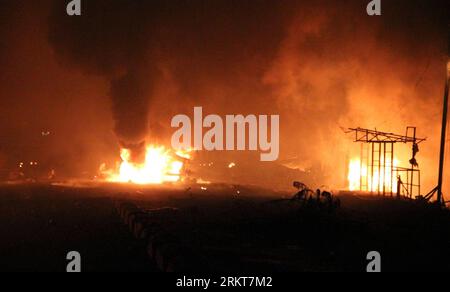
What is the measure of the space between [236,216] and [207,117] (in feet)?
129

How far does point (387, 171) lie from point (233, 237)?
2624 cm

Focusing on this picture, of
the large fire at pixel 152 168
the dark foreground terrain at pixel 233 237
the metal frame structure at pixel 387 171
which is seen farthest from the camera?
the large fire at pixel 152 168

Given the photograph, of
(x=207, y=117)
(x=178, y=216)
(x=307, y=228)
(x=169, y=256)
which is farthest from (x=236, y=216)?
(x=207, y=117)

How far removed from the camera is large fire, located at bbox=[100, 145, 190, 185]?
49.5 meters

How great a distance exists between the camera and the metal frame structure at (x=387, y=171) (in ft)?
116

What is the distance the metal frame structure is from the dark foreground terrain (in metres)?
4.47

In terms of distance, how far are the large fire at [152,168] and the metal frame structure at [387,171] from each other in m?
17.9

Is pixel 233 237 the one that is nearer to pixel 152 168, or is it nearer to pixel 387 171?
pixel 387 171

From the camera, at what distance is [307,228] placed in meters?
21.7

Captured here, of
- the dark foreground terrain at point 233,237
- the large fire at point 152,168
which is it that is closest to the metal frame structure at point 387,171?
the dark foreground terrain at point 233,237

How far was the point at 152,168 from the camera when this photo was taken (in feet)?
168

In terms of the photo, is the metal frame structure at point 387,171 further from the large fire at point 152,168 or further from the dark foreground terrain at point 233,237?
the large fire at point 152,168

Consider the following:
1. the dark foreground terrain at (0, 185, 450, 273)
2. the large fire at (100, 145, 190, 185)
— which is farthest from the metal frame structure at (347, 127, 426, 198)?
the large fire at (100, 145, 190, 185)
